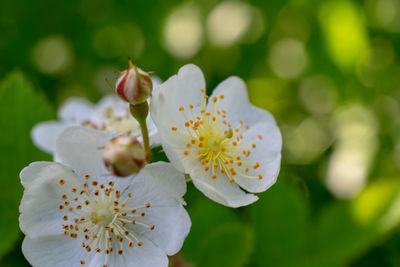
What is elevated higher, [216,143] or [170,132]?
[170,132]

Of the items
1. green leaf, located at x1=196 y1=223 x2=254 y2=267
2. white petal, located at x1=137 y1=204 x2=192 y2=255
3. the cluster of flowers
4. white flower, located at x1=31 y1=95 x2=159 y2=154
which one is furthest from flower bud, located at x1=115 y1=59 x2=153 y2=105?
green leaf, located at x1=196 y1=223 x2=254 y2=267

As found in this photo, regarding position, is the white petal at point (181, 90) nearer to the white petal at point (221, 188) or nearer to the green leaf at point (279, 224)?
the white petal at point (221, 188)

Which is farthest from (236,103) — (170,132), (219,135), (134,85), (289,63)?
(289,63)

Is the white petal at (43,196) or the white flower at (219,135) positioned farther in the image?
the white flower at (219,135)

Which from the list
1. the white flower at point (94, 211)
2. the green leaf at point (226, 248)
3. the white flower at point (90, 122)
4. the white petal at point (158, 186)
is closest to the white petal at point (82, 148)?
the white flower at point (94, 211)

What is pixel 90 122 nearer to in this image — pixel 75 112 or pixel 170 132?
pixel 75 112

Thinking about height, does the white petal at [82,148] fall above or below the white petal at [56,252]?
above
